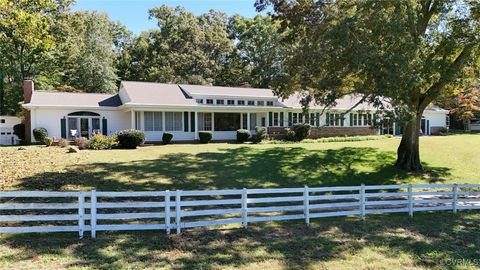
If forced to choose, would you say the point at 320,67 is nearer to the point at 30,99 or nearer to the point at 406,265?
the point at 406,265

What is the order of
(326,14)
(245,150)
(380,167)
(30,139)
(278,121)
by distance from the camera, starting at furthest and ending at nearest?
(278,121)
(30,139)
(245,150)
(380,167)
(326,14)

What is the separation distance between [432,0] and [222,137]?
18.7 metres

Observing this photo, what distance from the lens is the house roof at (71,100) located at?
2839 cm

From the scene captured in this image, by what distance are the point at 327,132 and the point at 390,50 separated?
70.1 feet

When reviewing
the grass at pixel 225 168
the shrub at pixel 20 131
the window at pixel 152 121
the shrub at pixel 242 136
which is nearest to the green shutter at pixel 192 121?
the window at pixel 152 121

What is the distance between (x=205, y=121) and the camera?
3186 centimetres

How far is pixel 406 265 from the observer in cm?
806

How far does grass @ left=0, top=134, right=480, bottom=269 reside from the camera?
25.3 ft

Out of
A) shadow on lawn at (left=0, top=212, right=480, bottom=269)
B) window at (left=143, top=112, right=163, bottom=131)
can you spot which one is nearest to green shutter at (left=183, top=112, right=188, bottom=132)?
window at (left=143, top=112, right=163, bottom=131)

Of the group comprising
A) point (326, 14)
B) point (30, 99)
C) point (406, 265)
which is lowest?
point (406, 265)

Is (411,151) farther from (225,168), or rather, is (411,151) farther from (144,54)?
(144,54)

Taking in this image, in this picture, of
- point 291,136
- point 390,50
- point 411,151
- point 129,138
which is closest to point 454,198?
point 390,50

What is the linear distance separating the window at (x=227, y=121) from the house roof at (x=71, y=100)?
7.88 m

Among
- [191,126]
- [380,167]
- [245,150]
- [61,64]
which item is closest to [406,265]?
[380,167]
